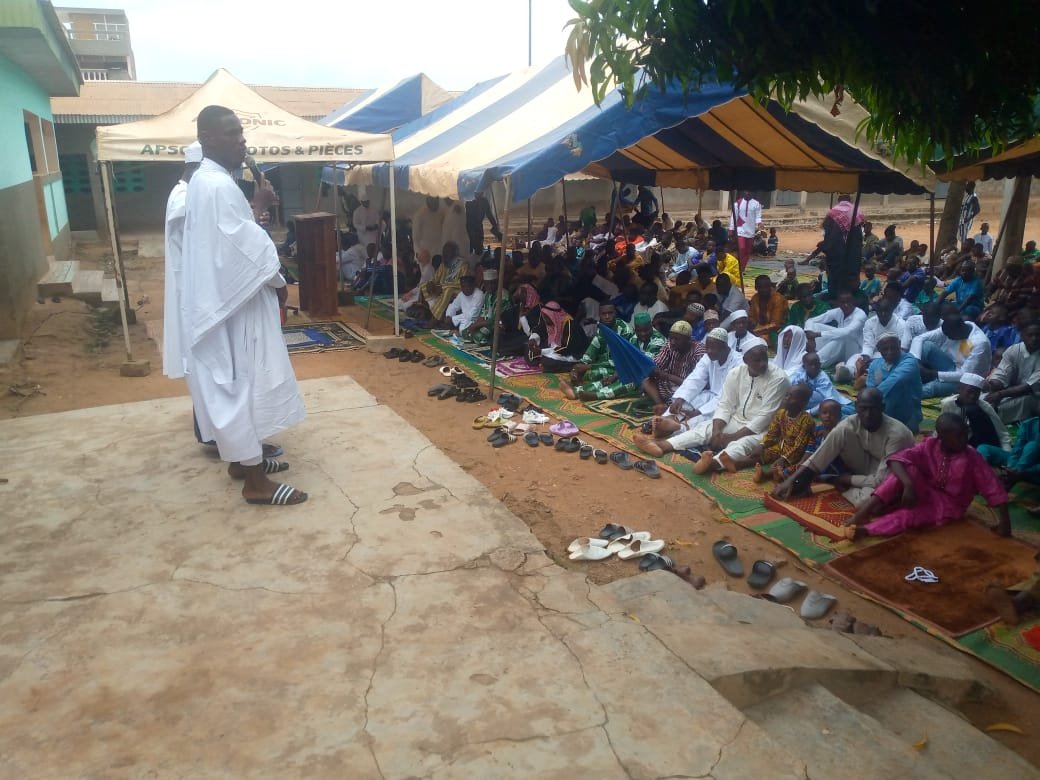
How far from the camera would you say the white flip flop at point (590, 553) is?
4086 millimetres

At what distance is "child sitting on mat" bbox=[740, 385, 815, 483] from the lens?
203 inches

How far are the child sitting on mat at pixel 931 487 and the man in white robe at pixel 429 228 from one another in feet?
30.5

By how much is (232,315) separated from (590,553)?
7.15 ft

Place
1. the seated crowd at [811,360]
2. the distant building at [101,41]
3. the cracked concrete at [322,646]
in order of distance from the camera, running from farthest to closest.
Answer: the distant building at [101,41] → the seated crowd at [811,360] → the cracked concrete at [322,646]

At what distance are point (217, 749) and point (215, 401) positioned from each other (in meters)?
1.89

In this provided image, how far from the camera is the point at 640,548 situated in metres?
4.21

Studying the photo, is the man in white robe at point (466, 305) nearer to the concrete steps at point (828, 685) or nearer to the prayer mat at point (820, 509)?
the prayer mat at point (820, 509)

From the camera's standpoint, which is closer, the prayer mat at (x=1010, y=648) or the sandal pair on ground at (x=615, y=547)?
the prayer mat at (x=1010, y=648)

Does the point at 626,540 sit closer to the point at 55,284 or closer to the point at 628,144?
the point at 628,144

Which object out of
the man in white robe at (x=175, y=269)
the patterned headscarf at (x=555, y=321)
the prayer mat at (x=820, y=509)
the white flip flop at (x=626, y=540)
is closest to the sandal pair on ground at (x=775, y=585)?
the white flip flop at (x=626, y=540)

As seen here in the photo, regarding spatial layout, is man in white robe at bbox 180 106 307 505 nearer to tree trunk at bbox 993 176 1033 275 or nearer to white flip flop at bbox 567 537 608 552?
white flip flop at bbox 567 537 608 552

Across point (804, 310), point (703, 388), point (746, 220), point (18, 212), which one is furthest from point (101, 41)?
point (703, 388)

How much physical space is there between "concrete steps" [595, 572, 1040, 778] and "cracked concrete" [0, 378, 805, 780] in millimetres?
152

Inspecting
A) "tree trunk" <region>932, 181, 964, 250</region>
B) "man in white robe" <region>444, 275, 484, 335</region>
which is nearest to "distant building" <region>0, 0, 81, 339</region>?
"man in white robe" <region>444, 275, 484, 335</region>
